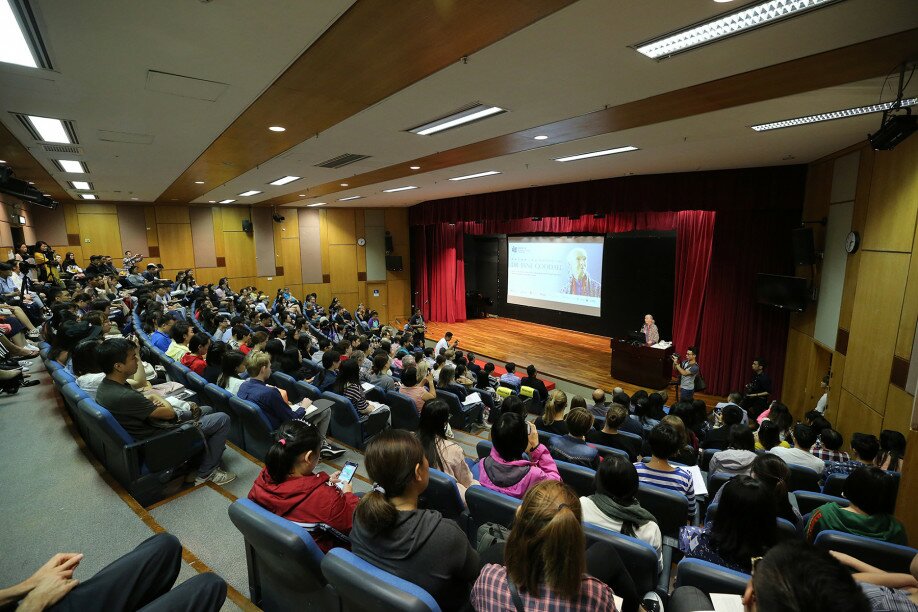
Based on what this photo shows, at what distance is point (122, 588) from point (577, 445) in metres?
2.67

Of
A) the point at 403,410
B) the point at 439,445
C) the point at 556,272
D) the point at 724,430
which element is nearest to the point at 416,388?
the point at 403,410

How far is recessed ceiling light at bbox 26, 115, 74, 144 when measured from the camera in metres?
4.03

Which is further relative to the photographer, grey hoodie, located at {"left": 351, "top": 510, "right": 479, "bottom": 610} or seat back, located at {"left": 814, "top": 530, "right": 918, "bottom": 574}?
seat back, located at {"left": 814, "top": 530, "right": 918, "bottom": 574}

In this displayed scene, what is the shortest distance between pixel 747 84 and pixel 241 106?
4087mm

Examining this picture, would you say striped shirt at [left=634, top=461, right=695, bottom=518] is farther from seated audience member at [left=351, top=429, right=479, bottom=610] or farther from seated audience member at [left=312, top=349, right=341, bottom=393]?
seated audience member at [left=312, top=349, right=341, bottom=393]

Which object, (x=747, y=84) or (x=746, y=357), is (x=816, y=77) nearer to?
(x=747, y=84)

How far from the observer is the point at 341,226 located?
1498 centimetres

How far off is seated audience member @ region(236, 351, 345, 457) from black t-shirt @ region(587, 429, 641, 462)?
232 cm

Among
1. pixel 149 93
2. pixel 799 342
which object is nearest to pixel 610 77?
pixel 149 93

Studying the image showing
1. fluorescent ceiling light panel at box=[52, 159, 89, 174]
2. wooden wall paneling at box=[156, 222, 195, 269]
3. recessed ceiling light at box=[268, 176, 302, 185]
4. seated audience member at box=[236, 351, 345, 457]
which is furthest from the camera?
wooden wall paneling at box=[156, 222, 195, 269]

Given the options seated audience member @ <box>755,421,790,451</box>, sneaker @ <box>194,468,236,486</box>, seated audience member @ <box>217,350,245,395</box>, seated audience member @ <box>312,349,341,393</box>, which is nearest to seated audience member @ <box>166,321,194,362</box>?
seated audience member @ <box>217,350,245,395</box>

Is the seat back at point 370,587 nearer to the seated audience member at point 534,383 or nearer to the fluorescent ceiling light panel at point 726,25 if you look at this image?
the fluorescent ceiling light panel at point 726,25

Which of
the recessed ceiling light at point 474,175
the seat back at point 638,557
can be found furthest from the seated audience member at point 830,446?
the recessed ceiling light at point 474,175

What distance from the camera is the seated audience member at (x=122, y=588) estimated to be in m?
1.42
